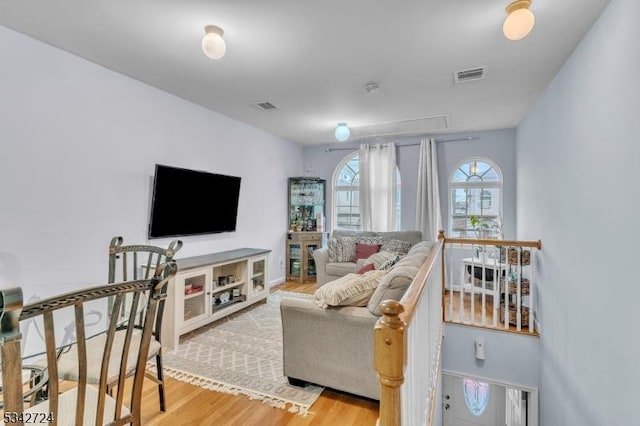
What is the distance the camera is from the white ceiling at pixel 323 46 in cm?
195

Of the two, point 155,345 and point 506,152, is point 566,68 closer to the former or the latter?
point 506,152

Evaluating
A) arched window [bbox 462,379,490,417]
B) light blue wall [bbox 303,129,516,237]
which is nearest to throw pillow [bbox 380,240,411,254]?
light blue wall [bbox 303,129,516,237]

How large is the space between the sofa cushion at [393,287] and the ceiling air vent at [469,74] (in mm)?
1968

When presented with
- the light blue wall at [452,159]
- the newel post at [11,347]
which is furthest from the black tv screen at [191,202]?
the newel post at [11,347]

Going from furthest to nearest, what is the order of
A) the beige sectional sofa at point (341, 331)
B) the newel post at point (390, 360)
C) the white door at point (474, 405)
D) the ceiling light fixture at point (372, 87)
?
the white door at point (474, 405) → the ceiling light fixture at point (372, 87) → the beige sectional sofa at point (341, 331) → the newel post at point (390, 360)

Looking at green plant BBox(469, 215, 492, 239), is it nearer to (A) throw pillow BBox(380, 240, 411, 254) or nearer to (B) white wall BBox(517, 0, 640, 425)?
(A) throw pillow BBox(380, 240, 411, 254)

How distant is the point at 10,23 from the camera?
2137mm

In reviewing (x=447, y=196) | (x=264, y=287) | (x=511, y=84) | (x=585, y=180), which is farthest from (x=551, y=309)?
(x=264, y=287)

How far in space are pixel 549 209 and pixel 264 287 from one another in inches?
137

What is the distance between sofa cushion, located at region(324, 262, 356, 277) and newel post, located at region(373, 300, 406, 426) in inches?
146

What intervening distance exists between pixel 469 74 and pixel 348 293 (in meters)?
2.34

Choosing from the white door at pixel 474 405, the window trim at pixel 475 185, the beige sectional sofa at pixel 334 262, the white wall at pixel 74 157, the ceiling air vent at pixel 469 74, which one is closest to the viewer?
the white wall at pixel 74 157

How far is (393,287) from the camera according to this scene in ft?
6.58

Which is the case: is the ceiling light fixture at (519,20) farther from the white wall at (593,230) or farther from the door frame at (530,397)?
the door frame at (530,397)
